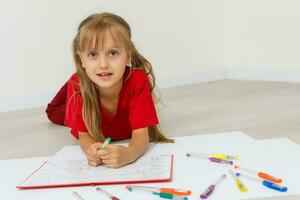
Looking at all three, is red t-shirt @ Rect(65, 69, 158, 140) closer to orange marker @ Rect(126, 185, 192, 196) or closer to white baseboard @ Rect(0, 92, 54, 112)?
orange marker @ Rect(126, 185, 192, 196)

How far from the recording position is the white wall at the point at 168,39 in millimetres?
2242

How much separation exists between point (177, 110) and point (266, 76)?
2.84 ft

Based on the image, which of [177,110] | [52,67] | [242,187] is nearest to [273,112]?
[177,110]

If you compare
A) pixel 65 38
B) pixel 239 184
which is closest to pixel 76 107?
pixel 239 184

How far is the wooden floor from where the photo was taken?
1288 mm

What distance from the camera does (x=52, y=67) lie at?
2.33 m

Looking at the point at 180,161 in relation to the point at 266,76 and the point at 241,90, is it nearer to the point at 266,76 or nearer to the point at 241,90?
the point at 241,90

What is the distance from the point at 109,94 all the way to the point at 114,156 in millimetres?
286

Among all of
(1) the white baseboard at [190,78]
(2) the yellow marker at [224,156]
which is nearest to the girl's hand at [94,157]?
(2) the yellow marker at [224,156]

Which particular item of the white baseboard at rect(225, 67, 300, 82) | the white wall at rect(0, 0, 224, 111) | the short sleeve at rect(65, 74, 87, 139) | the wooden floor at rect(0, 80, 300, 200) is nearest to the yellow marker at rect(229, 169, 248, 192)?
the wooden floor at rect(0, 80, 300, 200)

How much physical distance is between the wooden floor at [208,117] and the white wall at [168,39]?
0.60 ft

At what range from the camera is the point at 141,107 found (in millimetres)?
1097

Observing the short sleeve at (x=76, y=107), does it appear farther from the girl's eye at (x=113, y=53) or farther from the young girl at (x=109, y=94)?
the girl's eye at (x=113, y=53)

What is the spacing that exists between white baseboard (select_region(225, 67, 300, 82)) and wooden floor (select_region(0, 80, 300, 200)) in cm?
8
